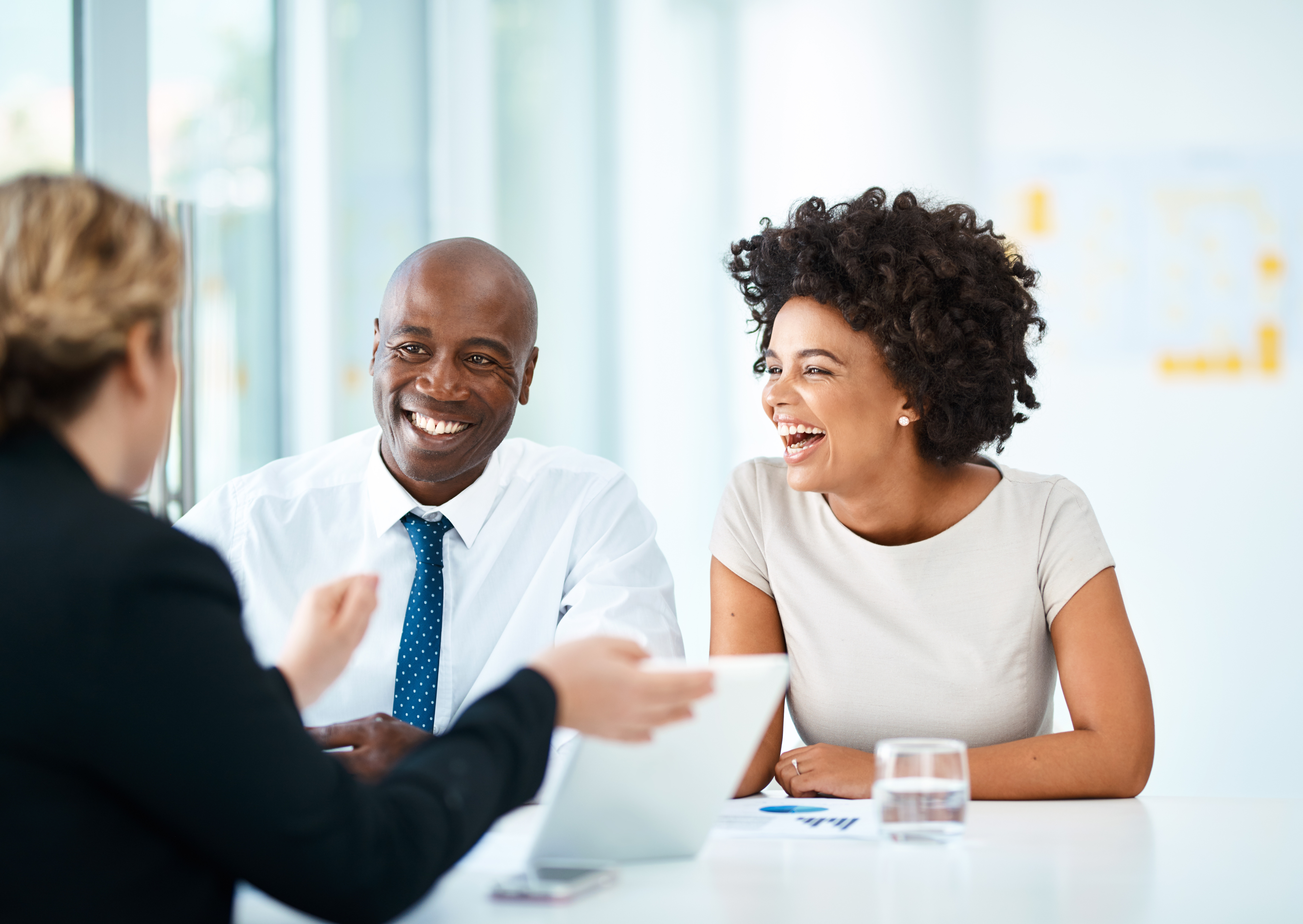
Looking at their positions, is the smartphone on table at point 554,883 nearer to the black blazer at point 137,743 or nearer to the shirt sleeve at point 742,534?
the black blazer at point 137,743

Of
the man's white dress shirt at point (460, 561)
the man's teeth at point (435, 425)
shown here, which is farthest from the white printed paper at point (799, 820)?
the man's teeth at point (435, 425)

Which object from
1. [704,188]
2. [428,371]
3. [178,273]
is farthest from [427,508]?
[704,188]

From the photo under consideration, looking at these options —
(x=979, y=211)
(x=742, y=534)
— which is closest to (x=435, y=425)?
(x=742, y=534)

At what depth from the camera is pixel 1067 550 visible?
1.85 metres

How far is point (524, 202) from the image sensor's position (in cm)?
432

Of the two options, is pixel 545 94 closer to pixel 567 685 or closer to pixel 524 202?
pixel 524 202

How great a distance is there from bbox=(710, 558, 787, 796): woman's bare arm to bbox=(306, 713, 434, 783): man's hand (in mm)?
584

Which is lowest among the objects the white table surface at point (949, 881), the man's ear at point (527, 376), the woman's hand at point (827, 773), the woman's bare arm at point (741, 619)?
the woman's hand at point (827, 773)

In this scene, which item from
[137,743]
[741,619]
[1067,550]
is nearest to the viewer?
[137,743]

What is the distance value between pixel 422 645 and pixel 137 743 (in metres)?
1.11

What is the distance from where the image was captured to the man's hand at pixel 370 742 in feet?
4.99

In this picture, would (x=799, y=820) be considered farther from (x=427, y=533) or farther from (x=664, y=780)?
(x=427, y=533)

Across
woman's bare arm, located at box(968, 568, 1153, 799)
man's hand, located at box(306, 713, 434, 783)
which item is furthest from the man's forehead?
woman's bare arm, located at box(968, 568, 1153, 799)

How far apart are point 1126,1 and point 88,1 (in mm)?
3069
